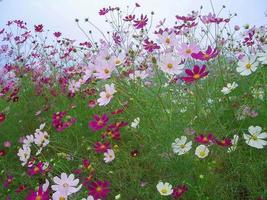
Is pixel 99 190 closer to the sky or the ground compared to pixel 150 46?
closer to the ground

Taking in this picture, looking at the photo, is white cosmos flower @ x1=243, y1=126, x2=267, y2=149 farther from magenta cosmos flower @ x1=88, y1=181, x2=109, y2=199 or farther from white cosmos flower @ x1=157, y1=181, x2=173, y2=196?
magenta cosmos flower @ x1=88, y1=181, x2=109, y2=199

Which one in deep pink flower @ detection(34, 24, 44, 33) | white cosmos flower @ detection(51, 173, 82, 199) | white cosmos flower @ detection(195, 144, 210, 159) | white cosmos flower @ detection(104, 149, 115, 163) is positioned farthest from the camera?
deep pink flower @ detection(34, 24, 44, 33)

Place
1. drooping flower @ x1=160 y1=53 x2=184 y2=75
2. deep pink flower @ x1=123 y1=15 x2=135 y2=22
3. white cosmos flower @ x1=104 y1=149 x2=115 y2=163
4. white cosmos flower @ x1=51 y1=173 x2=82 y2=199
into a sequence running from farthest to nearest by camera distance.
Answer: deep pink flower @ x1=123 y1=15 x2=135 y2=22 < white cosmos flower @ x1=104 y1=149 x2=115 y2=163 < drooping flower @ x1=160 y1=53 x2=184 y2=75 < white cosmos flower @ x1=51 y1=173 x2=82 y2=199

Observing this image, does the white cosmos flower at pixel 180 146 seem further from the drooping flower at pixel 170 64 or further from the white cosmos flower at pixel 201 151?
the drooping flower at pixel 170 64

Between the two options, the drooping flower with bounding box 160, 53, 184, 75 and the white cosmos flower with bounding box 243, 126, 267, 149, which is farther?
the drooping flower with bounding box 160, 53, 184, 75

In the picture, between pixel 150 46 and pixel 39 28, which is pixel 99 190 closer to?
pixel 150 46

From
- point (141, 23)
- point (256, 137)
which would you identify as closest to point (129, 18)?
point (141, 23)

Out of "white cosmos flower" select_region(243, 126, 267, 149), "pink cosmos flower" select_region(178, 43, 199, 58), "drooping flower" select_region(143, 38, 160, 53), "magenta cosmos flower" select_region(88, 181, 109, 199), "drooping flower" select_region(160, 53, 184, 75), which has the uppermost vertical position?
"drooping flower" select_region(143, 38, 160, 53)

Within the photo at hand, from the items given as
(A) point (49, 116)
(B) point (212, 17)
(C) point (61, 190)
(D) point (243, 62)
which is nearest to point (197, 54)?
(D) point (243, 62)

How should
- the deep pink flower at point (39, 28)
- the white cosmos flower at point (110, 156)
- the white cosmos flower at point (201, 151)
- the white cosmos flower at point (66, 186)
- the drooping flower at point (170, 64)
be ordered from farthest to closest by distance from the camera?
1. the deep pink flower at point (39, 28)
2. the white cosmos flower at point (110, 156)
3. the drooping flower at point (170, 64)
4. the white cosmos flower at point (201, 151)
5. the white cosmos flower at point (66, 186)

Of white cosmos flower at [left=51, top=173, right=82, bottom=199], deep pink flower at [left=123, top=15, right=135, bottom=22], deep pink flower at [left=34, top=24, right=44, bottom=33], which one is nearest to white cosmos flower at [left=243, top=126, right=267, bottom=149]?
white cosmos flower at [left=51, top=173, right=82, bottom=199]

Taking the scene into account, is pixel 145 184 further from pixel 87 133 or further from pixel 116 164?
pixel 87 133

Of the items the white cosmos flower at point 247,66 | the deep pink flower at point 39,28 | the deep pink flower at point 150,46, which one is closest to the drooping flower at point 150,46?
the deep pink flower at point 150,46

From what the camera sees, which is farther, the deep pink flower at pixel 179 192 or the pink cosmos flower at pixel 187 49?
the pink cosmos flower at pixel 187 49
